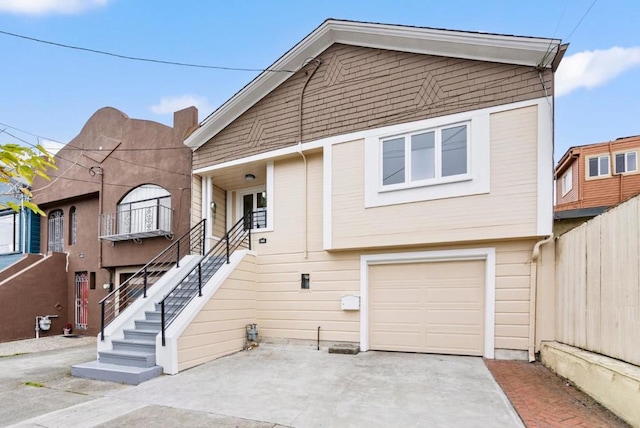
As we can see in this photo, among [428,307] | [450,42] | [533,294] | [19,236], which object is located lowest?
[428,307]

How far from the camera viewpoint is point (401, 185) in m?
7.36

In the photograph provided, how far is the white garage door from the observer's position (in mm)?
6965

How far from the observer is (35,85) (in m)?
9.91

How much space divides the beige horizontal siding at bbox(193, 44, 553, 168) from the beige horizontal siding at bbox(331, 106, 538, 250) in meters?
0.60

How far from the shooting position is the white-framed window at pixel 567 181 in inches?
660

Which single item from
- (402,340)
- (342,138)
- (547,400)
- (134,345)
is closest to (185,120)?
(342,138)

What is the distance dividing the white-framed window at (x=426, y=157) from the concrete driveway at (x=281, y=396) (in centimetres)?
352

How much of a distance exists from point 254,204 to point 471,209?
6.41m

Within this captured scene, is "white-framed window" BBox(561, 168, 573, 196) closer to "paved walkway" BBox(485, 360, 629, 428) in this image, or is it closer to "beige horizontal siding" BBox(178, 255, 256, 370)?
"paved walkway" BBox(485, 360, 629, 428)

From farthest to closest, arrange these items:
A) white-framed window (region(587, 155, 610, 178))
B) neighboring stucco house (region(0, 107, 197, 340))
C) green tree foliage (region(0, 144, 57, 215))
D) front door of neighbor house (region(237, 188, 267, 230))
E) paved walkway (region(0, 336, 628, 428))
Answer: white-framed window (region(587, 155, 610, 178)), neighboring stucco house (region(0, 107, 197, 340)), front door of neighbor house (region(237, 188, 267, 230)), paved walkway (region(0, 336, 628, 428)), green tree foliage (region(0, 144, 57, 215))

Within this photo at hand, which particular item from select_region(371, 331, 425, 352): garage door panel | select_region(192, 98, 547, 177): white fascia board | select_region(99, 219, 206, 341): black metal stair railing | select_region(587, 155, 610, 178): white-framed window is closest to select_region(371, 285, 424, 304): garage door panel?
select_region(371, 331, 425, 352): garage door panel

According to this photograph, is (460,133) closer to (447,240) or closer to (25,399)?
(447,240)

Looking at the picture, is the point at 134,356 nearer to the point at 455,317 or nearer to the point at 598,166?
the point at 455,317

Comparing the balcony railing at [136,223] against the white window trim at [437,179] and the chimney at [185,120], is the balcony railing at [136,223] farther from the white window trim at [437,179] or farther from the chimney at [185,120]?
the white window trim at [437,179]
